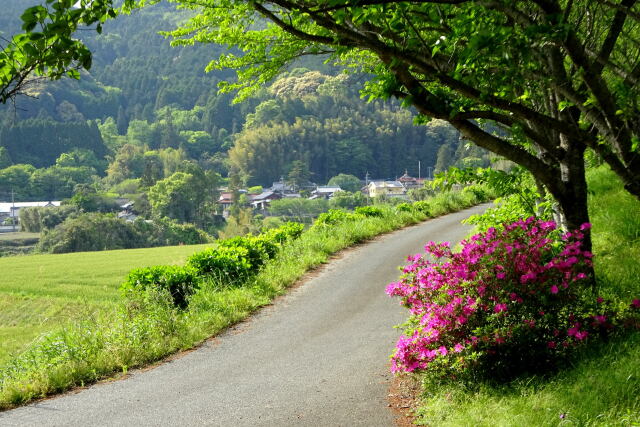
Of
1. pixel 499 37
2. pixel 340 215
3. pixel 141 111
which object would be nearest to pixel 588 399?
pixel 499 37

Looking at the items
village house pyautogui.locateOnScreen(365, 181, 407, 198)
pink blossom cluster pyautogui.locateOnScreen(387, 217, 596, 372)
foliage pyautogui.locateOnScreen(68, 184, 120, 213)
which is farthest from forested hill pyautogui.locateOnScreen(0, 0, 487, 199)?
pink blossom cluster pyautogui.locateOnScreen(387, 217, 596, 372)

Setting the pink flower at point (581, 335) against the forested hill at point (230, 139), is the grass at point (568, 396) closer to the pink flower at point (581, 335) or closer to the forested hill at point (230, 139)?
the pink flower at point (581, 335)

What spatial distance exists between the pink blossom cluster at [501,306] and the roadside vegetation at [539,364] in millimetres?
11

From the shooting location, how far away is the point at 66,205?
81562mm

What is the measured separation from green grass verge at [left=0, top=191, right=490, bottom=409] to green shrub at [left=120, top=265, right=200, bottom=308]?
0.77 ft

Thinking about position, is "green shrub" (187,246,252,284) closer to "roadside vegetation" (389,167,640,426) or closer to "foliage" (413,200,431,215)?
"roadside vegetation" (389,167,640,426)

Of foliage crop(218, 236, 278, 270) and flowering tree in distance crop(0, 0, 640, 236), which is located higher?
flowering tree in distance crop(0, 0, 640, 236)

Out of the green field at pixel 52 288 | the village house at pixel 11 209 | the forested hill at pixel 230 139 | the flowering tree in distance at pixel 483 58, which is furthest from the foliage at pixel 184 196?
the flowering tree in distance at pixel 483 58

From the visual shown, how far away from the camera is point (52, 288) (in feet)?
84.4

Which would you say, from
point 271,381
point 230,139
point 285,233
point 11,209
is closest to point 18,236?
point 11,209

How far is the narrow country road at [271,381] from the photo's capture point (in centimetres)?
519

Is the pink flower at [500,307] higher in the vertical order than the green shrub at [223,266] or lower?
lower

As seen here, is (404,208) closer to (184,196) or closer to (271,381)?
(271,381)

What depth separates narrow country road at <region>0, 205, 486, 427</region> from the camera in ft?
17.0
